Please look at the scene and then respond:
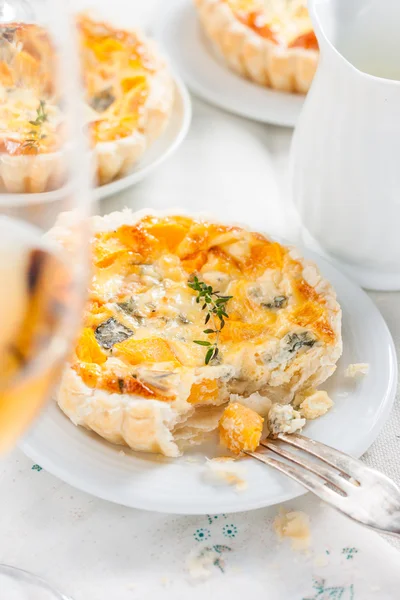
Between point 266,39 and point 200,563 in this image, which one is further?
point 266,39

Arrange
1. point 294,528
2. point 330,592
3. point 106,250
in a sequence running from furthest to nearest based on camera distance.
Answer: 1. point 106,250
2. point 294,528
3. point 330,592

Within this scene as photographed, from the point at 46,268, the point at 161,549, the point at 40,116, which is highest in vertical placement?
the point at 46,268

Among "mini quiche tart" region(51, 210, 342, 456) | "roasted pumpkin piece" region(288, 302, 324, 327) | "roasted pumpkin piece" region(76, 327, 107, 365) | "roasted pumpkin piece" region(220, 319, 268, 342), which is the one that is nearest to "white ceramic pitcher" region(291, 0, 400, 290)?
"mini quiche tart" region(51, 210, 342, 456)

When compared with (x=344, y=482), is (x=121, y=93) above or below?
below

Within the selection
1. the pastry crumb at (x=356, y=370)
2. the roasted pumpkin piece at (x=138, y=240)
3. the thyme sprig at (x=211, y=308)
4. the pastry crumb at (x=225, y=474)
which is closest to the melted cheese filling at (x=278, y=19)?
the roasted pumpkin piece at (x=138, y=240)

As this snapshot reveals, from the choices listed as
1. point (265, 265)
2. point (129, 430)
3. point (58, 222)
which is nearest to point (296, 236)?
point (265, 265)

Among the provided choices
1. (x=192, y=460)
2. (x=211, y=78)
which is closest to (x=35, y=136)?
(x=211, y=78)

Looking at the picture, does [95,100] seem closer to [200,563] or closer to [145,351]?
[145,351]

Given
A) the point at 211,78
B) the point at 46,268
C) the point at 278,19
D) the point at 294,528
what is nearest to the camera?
the point at 46,268

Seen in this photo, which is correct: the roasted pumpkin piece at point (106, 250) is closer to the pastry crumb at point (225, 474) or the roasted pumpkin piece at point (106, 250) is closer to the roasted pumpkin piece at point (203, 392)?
the roasted pumpkin piece at point (203, 392)
